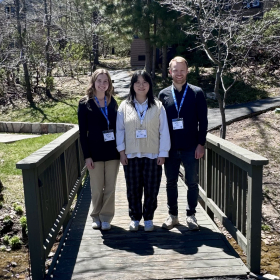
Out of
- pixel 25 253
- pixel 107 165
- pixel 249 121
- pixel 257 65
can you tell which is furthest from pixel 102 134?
pixel 257 65

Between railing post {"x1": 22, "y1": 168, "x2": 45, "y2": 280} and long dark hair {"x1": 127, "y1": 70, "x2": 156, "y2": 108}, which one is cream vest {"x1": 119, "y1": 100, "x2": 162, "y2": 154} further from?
railing post {"x1": 22, "y1": 168, "x2": 45, "y2": 280}

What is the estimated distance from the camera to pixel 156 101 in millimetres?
3707

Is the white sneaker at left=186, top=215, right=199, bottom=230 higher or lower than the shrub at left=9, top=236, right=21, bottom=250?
higher

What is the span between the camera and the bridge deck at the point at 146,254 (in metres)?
3.14

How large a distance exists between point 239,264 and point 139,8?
13.7 meters

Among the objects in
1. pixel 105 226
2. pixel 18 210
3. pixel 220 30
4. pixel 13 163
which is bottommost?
pixel 18 210

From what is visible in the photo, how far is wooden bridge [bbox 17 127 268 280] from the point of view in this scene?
120 inches

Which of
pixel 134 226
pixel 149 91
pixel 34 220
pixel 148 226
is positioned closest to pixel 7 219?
pixel 134 226

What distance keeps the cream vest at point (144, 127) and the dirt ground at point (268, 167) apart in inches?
85.0

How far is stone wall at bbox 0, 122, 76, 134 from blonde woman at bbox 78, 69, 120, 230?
8.82 m

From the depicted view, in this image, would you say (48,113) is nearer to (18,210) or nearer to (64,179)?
(18,210)

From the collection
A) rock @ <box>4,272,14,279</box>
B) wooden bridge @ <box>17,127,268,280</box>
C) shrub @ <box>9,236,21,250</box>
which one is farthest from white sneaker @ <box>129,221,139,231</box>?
shrub @ <box>9,236,21,250</box>

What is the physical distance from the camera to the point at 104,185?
4.00 m

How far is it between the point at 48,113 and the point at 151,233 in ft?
37.2
